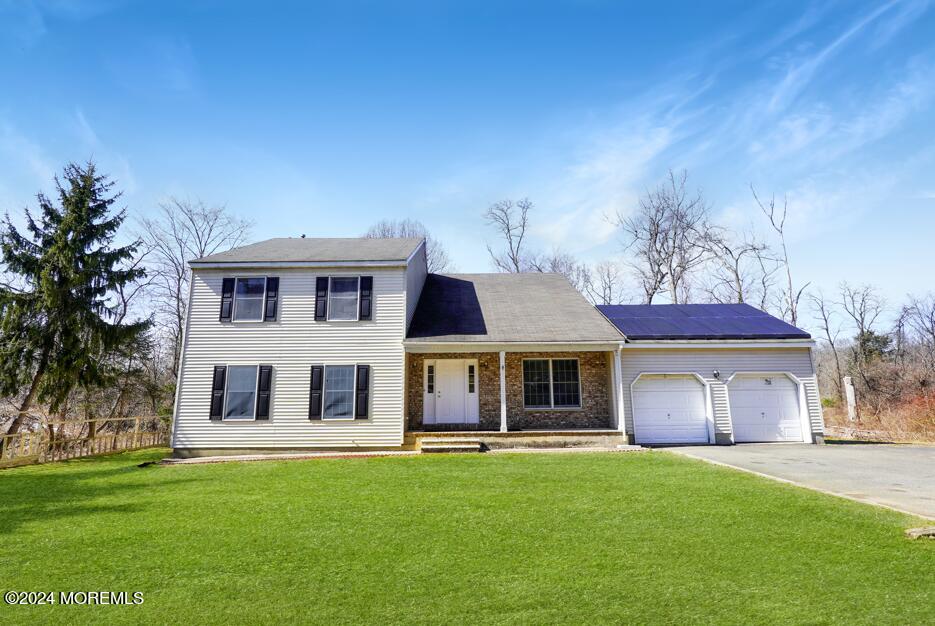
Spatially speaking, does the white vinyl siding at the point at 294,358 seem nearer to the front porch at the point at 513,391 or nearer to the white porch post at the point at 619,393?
the front porch at the point at 513,391

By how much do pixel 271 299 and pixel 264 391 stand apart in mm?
2709

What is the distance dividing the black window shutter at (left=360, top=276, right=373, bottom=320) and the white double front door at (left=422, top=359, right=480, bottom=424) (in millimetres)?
2483

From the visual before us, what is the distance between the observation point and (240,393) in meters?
12.7

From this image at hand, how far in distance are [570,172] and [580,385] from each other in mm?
7210

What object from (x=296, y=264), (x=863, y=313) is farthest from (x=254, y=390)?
(x=863, y=313)

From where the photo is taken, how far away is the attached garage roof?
13.4 meters

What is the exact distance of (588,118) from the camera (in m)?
11.9

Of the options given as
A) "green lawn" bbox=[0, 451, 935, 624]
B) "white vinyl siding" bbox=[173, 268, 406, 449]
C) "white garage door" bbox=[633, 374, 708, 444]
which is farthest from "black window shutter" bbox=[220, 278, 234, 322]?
"white garage door" bbox=[633, 374, 708, 444]

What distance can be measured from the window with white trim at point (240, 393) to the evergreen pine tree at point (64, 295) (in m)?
5.80

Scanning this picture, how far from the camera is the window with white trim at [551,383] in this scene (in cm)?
1405

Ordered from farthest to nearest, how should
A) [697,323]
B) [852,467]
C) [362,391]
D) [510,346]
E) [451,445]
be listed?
[697,323], [510,346], [362,391], [451,445], [852,467]

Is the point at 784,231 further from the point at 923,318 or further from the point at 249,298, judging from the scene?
the point at 249,298

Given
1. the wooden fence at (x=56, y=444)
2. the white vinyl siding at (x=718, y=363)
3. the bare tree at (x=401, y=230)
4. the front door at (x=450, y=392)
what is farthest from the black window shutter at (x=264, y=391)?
the bare tree at (x=401, y=230)

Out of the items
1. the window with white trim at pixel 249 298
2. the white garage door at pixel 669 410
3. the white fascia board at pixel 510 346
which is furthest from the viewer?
the window with white trim at pixel 249 298
